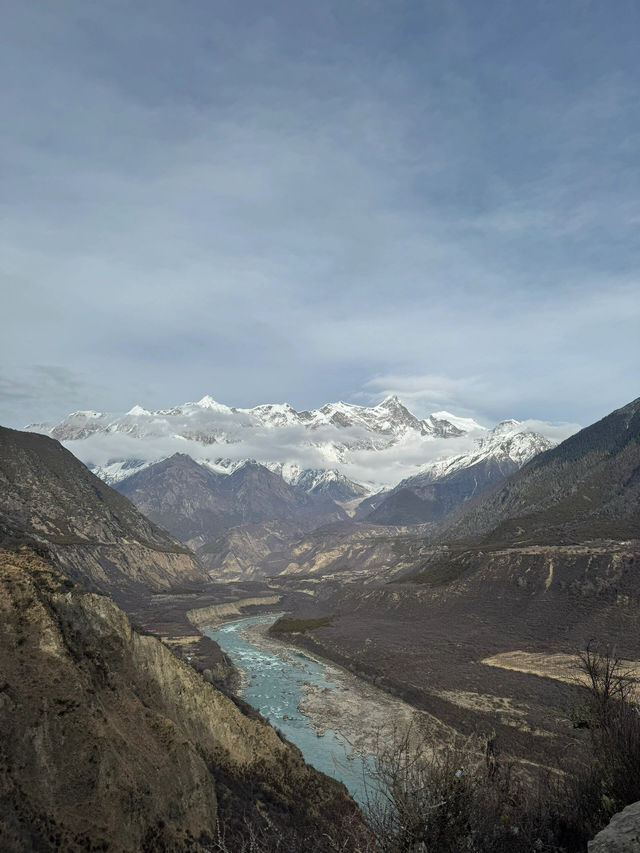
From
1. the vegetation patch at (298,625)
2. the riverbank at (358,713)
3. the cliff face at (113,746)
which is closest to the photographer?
the cliff face at (113,746)

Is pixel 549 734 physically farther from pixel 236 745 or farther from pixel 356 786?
pixel 236 745

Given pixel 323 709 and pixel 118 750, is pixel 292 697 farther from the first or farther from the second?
pixel 118 750

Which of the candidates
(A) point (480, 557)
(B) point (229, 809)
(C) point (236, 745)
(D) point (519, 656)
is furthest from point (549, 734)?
(A) point (480, 557)

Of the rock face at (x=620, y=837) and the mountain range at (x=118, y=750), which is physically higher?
the rock face at (x=620, y=837)

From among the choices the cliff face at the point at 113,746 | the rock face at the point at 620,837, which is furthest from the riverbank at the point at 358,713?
the rock face at the point at 620,837

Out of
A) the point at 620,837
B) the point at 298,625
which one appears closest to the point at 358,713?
the point at 298,625

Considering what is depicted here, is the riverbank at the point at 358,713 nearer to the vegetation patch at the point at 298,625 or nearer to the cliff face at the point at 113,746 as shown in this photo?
the cliff face at the point at 113,746
